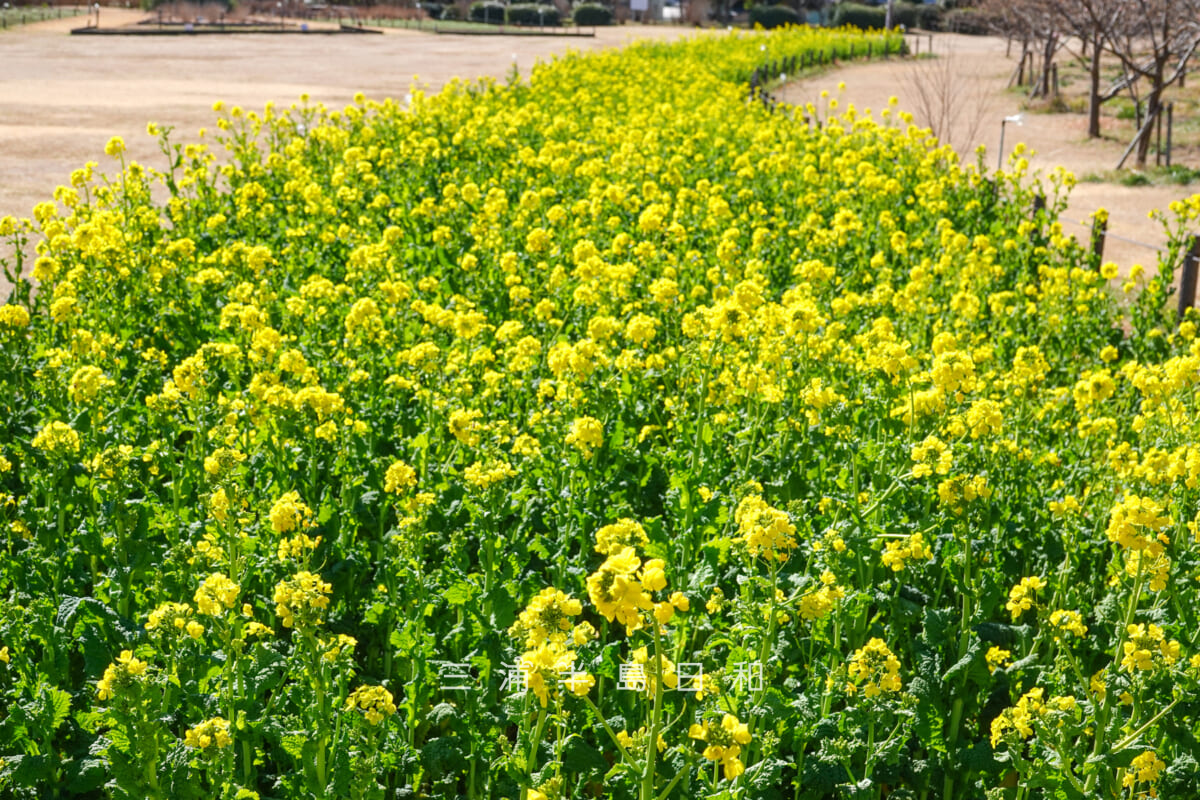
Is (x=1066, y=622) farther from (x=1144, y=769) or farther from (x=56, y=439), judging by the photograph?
(x=56, y=439)

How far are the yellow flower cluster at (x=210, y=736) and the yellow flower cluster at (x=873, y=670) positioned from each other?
5.36ft

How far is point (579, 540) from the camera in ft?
13.6

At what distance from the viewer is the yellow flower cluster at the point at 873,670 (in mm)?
3160

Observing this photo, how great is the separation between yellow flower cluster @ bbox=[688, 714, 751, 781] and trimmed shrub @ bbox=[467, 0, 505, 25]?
55.7 metres

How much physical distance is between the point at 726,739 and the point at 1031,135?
21413mm

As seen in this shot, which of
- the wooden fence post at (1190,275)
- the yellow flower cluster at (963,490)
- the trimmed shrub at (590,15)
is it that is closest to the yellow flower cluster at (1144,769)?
the yellow flower cluster at (963,490)

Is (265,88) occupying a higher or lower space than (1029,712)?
higher

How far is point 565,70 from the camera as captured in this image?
58.7 ft

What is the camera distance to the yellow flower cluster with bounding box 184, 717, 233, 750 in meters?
2.79

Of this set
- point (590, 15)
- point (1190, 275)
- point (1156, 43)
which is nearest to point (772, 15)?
point (590, 15)

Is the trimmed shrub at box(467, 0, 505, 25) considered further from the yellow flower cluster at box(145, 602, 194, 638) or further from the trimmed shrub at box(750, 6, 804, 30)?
the yellow flower cluster at box(145, 602, 194, 638)

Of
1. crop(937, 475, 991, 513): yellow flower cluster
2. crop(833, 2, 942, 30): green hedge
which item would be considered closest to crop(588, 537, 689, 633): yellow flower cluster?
crop(937, 475, 991, 513): yellow flower cluster

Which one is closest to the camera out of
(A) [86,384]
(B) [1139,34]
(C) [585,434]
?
(C) [585,434]

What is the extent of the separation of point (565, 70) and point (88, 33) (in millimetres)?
27555
